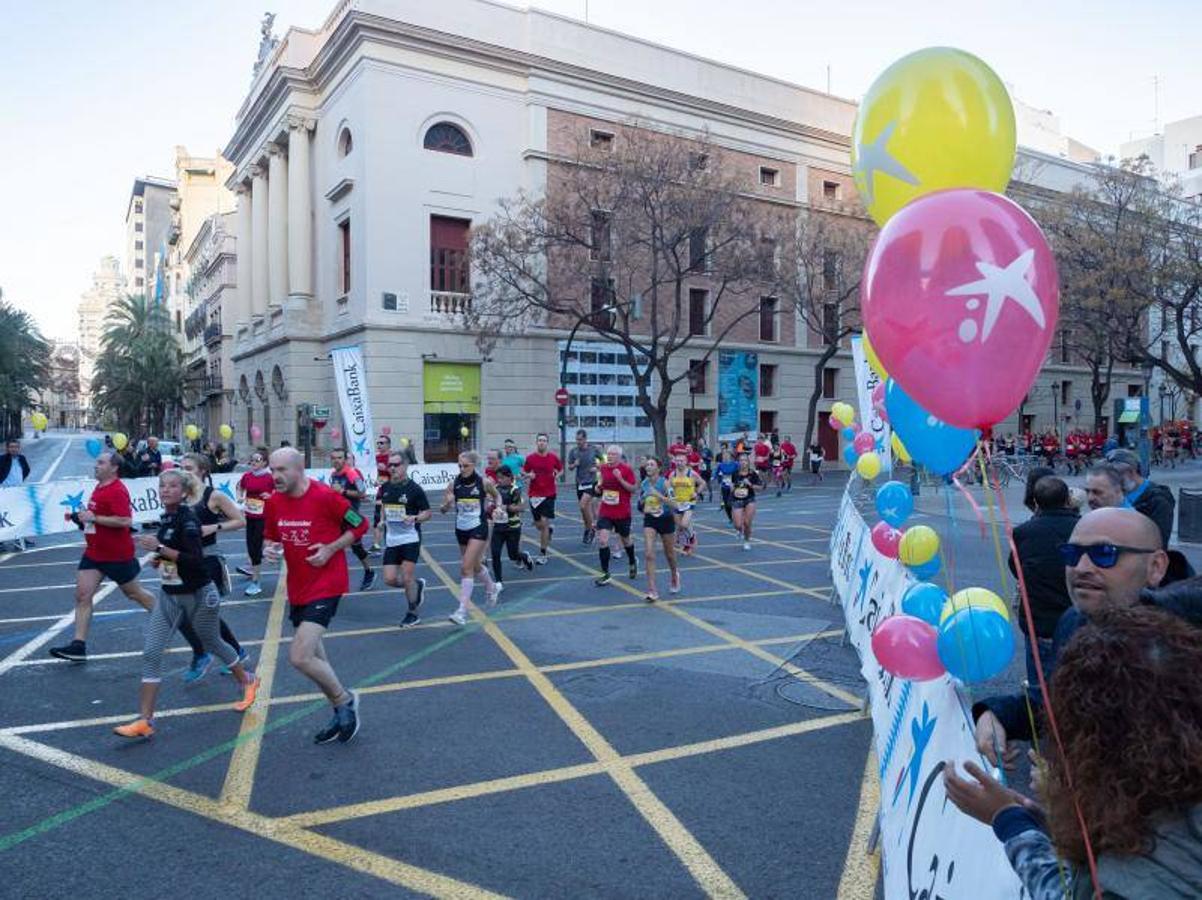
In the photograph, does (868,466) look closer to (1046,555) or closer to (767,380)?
(1046,555)

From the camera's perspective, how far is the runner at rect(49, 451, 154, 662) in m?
7.05

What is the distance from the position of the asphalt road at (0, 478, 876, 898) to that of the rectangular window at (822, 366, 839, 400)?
32.9m

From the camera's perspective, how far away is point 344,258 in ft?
102

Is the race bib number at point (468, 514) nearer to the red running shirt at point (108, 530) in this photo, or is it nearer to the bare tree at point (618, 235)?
the red running shirt at point (108, 530)

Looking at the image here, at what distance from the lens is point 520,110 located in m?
30.5

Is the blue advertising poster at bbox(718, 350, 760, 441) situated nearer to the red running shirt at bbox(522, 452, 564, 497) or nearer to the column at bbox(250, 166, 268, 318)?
the column at bbox(250, 166, 268, 318)

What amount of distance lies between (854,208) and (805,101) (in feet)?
20.9

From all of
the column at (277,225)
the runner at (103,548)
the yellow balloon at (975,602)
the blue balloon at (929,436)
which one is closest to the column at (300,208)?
the column at (277,225)

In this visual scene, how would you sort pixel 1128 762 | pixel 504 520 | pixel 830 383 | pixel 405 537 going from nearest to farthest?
pixel 1128 762
pixel 405 537
pixel 504 520
pixel 830 383

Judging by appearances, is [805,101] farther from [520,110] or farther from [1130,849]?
[1130,849]

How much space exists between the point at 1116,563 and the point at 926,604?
2.90ft

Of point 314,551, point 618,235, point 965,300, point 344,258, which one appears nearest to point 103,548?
point 314,551

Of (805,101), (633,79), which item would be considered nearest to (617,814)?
(633,79)

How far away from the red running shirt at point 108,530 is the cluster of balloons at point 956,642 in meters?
6.48
